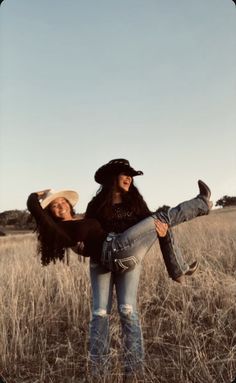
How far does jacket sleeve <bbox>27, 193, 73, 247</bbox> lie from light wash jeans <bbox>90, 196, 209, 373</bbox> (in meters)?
0.27

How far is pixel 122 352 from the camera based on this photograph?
3291mm

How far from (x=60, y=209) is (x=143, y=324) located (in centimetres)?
131

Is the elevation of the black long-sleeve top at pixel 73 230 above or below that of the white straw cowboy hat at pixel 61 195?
below

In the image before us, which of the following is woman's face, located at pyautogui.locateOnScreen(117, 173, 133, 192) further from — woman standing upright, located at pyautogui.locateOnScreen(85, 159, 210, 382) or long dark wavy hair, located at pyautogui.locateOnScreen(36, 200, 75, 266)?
long dark wavy hair, located at pyautogui.locateOnScreen(36, 200, 75, 266)

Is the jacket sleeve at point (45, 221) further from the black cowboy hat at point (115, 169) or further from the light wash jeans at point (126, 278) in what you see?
the black cowboy hat at point (115, 169)

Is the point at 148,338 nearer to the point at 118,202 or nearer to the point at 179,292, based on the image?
the point at 179,292

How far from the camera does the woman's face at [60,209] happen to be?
130 inches

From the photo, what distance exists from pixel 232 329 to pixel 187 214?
1.28 meters

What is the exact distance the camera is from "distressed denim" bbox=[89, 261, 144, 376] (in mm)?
3207

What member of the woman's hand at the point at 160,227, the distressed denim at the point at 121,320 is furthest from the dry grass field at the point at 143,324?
the woman's hand at the point at 160,227

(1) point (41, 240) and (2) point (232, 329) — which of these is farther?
(2) point (232, 329)

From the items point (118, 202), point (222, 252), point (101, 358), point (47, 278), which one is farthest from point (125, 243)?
point (222, 252)

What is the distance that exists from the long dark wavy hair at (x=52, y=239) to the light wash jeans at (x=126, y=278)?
0.25 meters

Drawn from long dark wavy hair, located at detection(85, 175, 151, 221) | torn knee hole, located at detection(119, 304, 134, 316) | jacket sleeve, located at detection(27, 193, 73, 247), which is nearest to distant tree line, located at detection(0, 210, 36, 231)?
jacket sleeve, located at detection(27, 193, 73, 247)
